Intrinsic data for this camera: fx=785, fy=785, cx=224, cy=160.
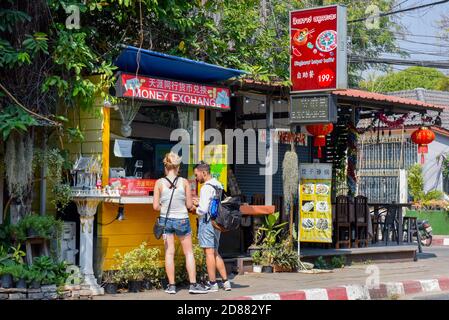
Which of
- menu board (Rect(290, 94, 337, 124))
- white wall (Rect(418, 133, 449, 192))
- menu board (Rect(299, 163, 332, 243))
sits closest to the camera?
menu board (Rect(290, 94, 337, 124))

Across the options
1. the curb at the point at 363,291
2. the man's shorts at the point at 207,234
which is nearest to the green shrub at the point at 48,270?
the man's shorts at the point at 207,234

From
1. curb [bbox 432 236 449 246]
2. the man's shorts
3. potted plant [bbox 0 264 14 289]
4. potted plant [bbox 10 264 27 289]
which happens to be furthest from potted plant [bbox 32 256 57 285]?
curb [bbox 432 236 449 246]

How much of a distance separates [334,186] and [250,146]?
7.79 ft

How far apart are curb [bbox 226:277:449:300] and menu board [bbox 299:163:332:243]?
1958 mm

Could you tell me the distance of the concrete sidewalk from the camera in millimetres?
10828

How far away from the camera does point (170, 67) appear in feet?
38.0

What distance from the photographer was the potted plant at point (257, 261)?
537 inches

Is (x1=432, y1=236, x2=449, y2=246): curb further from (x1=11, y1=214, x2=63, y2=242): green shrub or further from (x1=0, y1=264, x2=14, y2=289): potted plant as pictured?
(x1=0, y1=264, x2=14, y2=289): potted plant

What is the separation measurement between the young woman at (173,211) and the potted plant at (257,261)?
290 cm

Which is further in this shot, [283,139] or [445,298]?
[283,139]

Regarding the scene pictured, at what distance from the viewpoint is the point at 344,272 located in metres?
14.2

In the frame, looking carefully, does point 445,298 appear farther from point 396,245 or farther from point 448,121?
point 448,121
